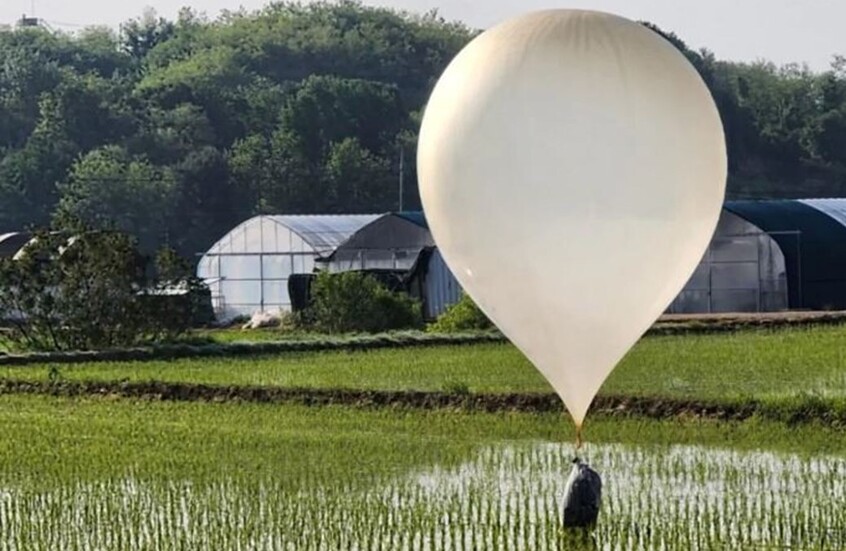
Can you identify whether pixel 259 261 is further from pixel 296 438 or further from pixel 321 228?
pixel 296 438

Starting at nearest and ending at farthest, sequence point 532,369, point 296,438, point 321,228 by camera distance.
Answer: point 296,438
point 532,369
point 321,228

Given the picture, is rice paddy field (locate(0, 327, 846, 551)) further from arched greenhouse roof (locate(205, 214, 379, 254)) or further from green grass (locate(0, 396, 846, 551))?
arched greenhouse roof (locate(205, 214, 379, 254))

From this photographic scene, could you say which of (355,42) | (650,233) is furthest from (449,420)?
(355,42)

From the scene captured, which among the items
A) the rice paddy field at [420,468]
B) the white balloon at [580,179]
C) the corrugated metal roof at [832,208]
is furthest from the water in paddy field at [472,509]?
the corrugated metal roof at [832,208]

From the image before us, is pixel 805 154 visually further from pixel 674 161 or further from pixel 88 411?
pixel 674 161

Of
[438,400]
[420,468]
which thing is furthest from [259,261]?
[420,468]

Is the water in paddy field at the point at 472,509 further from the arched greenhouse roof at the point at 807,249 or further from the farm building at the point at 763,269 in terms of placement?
the arched greenhouse roof at the point at 807,249
